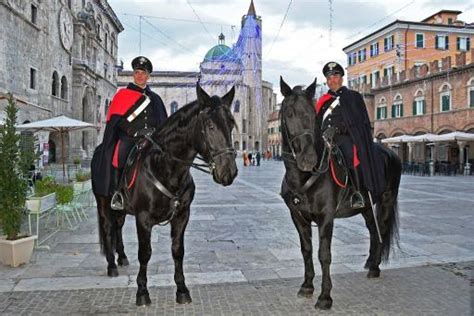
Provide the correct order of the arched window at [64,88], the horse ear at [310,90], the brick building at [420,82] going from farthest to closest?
the arched window at [64,88], the brick building at [420,82], the horse ear at [310,90]

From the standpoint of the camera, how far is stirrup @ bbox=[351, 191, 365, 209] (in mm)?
4906

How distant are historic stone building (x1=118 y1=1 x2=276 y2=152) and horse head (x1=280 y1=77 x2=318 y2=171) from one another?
50.6 metres

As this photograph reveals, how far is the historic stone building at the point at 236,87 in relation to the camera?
60531 mm

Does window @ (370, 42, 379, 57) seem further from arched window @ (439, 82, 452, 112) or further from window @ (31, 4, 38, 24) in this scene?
window @ (31, 4, 38, 24)

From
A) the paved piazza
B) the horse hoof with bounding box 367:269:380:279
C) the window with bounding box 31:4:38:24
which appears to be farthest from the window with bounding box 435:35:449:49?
the horse hoof with bounding box 367:269:380:279

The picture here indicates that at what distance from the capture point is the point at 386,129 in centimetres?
4172

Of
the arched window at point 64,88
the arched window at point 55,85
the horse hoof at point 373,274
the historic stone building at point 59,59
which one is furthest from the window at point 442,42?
the horse hoof at point 373,274

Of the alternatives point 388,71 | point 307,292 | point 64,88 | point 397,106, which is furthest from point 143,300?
point 388,71

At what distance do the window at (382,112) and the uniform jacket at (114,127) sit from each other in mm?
40240

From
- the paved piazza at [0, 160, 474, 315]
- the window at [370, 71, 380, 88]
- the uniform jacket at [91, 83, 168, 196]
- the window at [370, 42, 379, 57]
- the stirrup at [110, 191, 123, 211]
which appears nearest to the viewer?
the paved piazza at [0, 160, 474, 315]

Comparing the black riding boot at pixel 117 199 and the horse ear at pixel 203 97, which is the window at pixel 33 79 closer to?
the black riding boot at pixel 117 199

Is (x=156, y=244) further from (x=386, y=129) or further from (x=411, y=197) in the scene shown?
(x=386, y=129)

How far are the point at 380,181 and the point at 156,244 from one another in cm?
413

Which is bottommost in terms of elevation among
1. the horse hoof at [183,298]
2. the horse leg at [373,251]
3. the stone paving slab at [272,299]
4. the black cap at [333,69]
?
the stone paving slab at [272,299]
